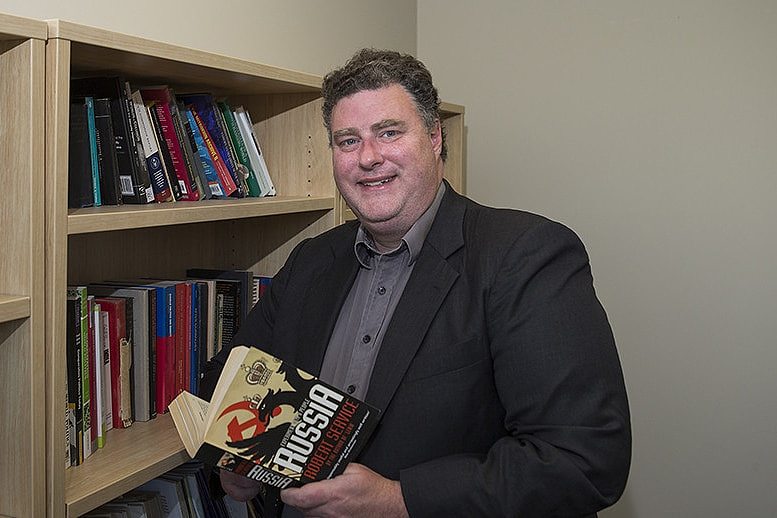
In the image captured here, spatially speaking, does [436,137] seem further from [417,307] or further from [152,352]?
[152,352]

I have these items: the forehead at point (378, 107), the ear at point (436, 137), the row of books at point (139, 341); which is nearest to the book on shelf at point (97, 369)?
the row of books at point (139, 341)

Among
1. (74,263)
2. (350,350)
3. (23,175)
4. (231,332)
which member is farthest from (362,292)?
(23,175)

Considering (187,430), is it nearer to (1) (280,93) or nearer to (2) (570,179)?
(1) (280,93)

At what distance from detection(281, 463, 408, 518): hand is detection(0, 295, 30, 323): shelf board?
0.48 m

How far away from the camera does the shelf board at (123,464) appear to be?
126 cm

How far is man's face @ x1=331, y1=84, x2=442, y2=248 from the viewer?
1.54m

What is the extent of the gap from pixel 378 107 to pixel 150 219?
1.48ft

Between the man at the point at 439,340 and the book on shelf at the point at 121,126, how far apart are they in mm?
362

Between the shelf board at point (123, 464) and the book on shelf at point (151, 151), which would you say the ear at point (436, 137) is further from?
the shelf board at point (123, 464)

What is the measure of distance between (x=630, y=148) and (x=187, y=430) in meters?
1.89

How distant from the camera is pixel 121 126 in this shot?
4.96 feet

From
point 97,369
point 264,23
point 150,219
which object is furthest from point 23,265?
point 264,23

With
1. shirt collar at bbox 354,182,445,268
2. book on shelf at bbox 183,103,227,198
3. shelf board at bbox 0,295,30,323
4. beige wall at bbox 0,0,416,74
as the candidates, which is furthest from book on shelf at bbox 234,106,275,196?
shelf board at bbox 0,295,30,323

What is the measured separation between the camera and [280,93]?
6.45 ft
